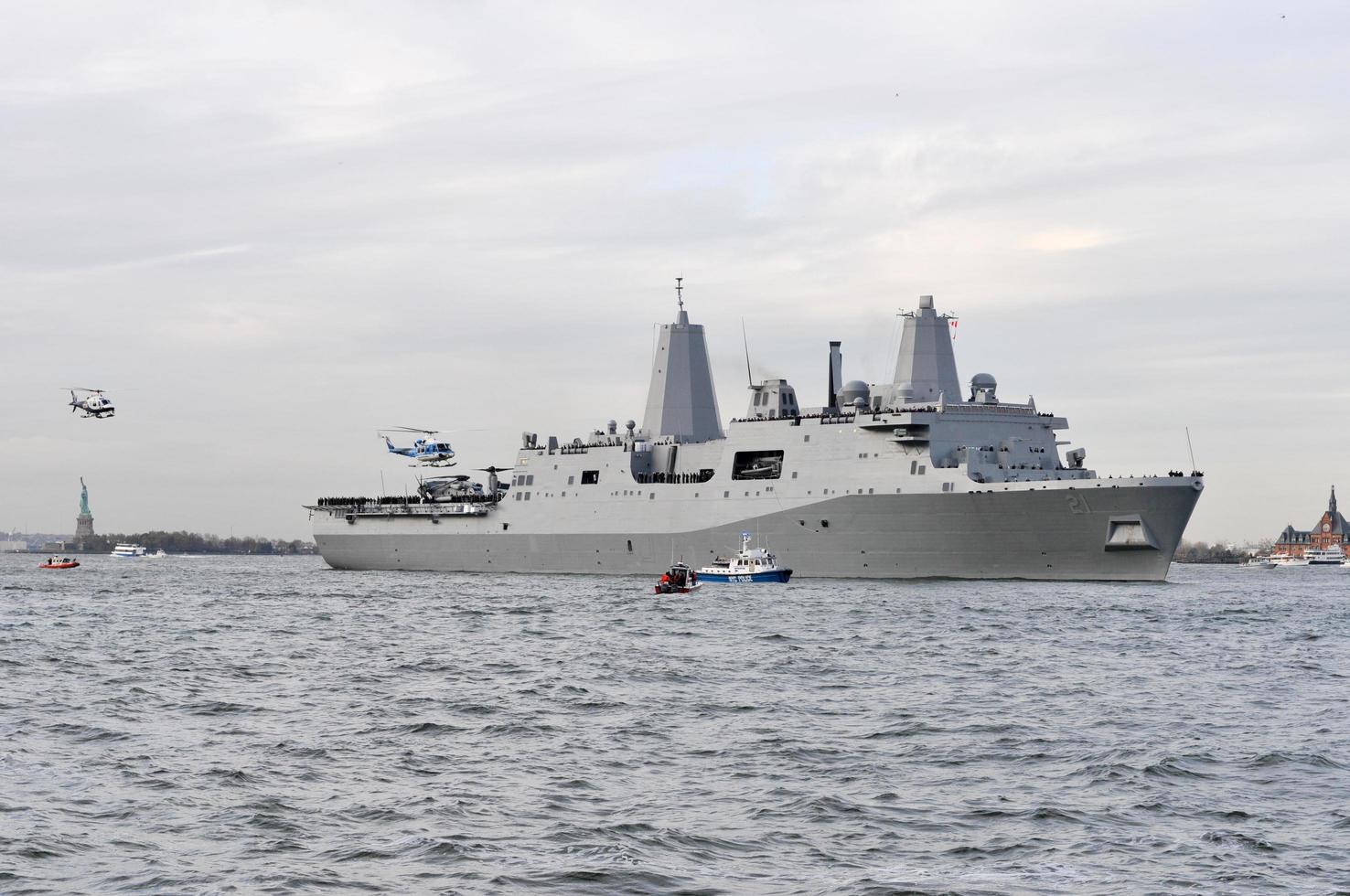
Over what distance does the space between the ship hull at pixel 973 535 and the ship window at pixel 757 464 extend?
177 cm

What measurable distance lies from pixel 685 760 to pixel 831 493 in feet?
113

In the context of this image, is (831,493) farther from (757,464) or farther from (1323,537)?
(1323,537)

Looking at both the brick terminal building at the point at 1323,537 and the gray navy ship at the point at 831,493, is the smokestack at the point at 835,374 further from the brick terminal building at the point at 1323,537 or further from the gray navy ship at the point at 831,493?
the brick terminal building at the point at 1323,537

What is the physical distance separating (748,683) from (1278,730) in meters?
8.10

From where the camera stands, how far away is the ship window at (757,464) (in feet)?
176

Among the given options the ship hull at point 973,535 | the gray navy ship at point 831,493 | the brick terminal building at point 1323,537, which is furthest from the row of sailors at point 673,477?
the brick terminal building at point 1323,537

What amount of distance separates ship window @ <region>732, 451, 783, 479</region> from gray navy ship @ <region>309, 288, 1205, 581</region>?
78 mm

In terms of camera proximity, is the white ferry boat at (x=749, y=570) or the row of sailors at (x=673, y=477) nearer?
the white ferry boat at (x=749, y=570)

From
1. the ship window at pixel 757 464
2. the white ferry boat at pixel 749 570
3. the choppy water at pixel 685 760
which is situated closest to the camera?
the choppy water at pixel 685 760

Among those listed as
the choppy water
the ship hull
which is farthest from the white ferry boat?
the choppy water

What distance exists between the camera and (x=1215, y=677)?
958 inches

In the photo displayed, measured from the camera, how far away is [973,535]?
47250mm

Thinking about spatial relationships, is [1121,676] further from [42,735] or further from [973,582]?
[973,582]

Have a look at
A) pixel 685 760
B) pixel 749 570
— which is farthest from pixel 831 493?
pixel 685 760
